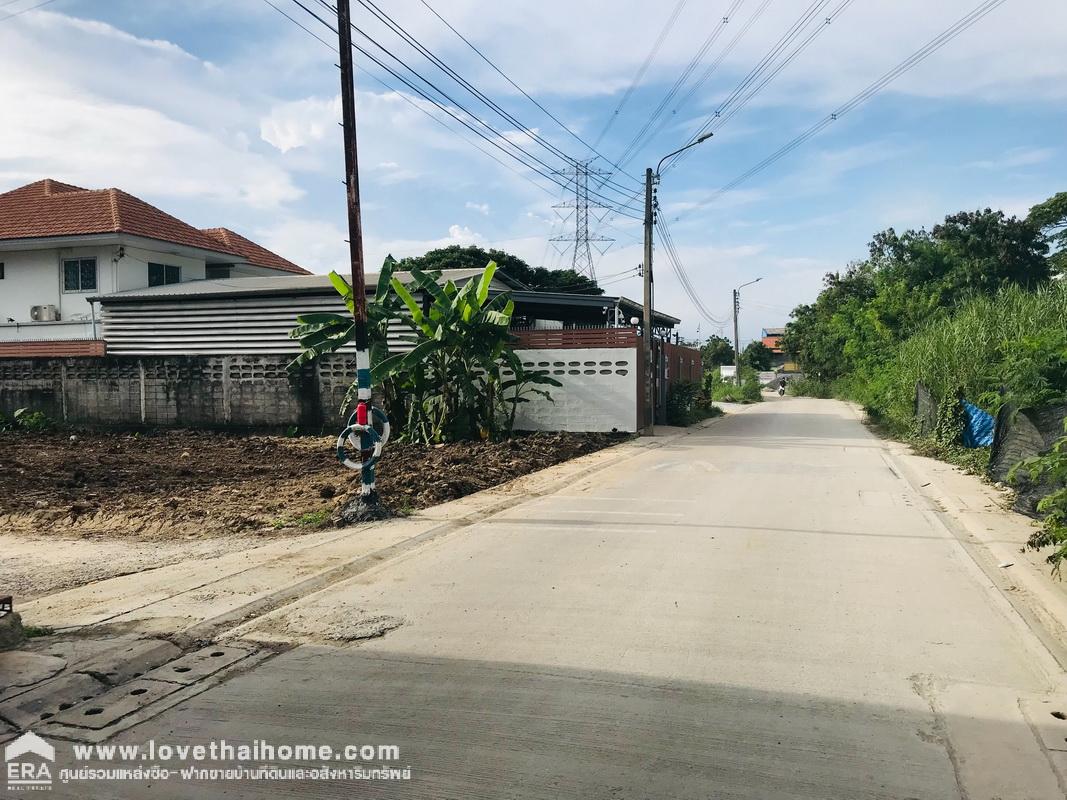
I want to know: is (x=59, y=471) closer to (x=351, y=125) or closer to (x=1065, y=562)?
(x=351, y=125)

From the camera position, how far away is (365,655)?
213 inches

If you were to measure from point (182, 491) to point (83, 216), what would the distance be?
1970cm

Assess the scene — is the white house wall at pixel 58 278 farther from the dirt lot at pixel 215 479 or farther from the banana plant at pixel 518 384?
the banana plant at pixel 518 384

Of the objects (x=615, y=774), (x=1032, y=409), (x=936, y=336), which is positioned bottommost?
(x=615, y=774)

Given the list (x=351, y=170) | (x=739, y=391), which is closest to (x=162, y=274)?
(x=351, y=170)

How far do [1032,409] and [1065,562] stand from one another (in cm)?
329

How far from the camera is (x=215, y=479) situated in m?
13.3

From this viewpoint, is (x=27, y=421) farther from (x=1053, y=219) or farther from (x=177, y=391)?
(x=1053, y=219)

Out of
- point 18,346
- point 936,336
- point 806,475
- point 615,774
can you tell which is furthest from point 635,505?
point 18,346

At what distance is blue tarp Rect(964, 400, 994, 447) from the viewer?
16.2m

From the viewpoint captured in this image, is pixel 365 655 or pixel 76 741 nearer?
pixel 76 741

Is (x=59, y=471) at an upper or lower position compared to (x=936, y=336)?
lower

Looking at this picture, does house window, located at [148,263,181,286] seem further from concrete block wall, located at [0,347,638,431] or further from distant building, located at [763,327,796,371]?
distant building, located at [763,327,796,371]

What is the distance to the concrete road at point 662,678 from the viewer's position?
3814mm
